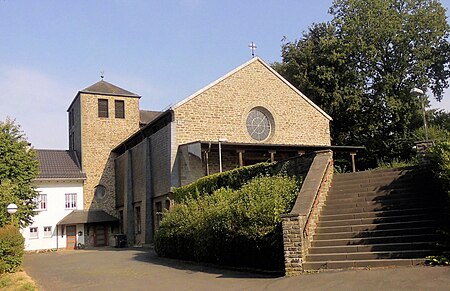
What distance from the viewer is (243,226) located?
44.3 feet

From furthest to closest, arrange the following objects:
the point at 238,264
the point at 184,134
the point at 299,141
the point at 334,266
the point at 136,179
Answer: the point at 136,179 → the point at 299,141 → the point at 184,134 → the point at 238,264 → the point at 334,266

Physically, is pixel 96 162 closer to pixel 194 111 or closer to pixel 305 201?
pixel 194 111

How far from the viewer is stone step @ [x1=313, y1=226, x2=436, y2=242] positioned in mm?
11680

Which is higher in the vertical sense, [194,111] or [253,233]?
[194,111]

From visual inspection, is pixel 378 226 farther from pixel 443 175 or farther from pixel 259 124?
pixel 259 124

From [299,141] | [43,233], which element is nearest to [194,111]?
[299,141]

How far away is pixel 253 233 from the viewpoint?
13.1 meters

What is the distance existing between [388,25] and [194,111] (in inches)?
695

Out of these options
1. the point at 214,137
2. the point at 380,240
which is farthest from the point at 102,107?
the point at 380,240

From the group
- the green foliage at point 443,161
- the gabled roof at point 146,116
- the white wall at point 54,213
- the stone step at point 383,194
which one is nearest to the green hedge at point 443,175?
the green foliage at point 443,161

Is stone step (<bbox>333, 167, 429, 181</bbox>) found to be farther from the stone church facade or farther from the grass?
the stone church facade

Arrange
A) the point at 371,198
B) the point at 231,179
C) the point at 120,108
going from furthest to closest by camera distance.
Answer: the point at 120,108 < the point at 231,179 < the point at 371,198

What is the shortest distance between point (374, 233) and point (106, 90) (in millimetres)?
36773

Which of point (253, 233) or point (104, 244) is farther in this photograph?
point (104, 244)
